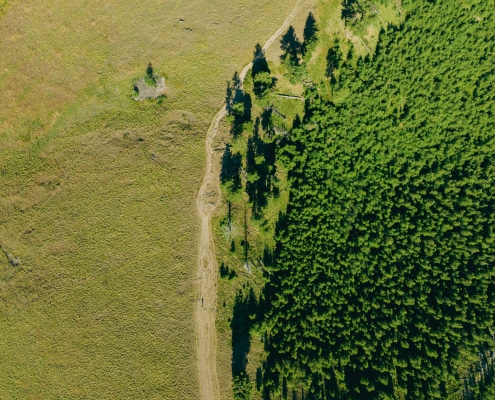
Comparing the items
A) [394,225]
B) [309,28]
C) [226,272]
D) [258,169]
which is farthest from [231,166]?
[394,225]

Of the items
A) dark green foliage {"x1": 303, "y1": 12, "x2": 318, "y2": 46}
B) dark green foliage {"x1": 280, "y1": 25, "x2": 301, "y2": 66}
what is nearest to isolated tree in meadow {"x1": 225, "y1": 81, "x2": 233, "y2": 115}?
dark green foliage {"x1": 280, "y1": 25, "x2": 301, "y2": 66}

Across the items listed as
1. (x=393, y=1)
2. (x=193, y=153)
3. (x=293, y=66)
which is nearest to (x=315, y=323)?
(x=193, y=153)

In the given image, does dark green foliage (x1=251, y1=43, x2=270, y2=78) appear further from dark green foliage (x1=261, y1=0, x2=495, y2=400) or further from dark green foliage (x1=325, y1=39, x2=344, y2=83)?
dark green foliage (x1=325, y1=39, x2=344, y2=83)

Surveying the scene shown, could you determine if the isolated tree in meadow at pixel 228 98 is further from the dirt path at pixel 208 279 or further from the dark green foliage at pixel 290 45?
the dark green foliage at pixel 290 45

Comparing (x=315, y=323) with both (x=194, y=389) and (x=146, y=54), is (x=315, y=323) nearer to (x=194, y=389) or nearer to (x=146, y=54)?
(x=194, y=389)

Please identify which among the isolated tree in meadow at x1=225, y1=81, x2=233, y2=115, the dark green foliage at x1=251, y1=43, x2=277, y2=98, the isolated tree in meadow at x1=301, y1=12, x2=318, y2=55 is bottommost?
the isolated tree in meadow at x1=225, y1=81, x2=233, y2=115

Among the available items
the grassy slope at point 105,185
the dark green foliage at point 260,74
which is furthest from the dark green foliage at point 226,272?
the dark green foliage at point 260,74
